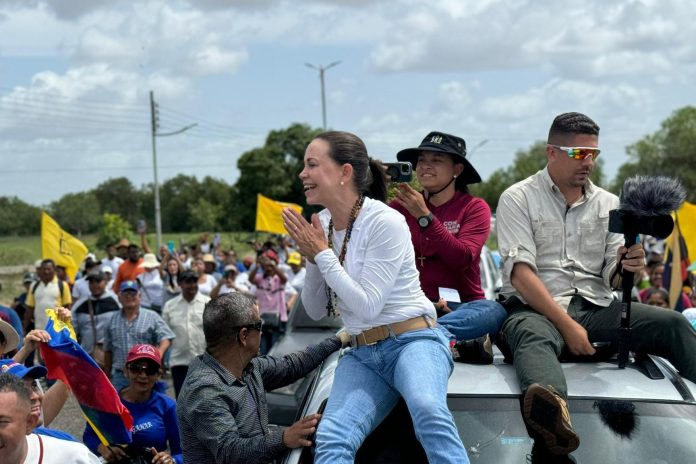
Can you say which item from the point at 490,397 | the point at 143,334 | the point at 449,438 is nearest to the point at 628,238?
the point at 490,397

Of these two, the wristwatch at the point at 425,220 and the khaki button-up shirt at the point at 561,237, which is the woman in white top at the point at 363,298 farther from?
the khaki button-up shirt at the point at 561,237

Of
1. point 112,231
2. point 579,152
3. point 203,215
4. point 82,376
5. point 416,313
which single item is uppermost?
point 579,152

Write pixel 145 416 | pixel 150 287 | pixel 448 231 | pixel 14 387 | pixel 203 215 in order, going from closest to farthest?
pixel 14 387
pixel 448 231
pixel 145 416
pixel 150 287
pixel 203 215

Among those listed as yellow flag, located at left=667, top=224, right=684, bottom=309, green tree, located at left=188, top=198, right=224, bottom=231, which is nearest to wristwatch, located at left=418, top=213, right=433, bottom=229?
yellow flag, located at left=667, top=224, right=684, bottom=309

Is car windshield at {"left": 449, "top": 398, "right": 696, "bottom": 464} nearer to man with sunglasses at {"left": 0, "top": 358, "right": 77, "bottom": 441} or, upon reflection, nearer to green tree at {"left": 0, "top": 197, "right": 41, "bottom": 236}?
man with sunglasses at {"left": 0, "top": 358, "right": 77, "bottom": 441}

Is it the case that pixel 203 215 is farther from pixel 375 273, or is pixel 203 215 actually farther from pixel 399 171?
pixel 375 273

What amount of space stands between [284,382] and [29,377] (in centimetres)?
114

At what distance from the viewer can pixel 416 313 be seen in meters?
4.02

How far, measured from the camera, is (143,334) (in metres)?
10.2

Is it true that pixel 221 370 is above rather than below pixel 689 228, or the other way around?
above

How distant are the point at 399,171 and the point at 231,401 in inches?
49.9

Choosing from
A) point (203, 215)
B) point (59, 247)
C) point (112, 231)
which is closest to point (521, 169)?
point (203, 215)

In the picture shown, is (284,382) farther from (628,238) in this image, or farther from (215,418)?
(628,238)

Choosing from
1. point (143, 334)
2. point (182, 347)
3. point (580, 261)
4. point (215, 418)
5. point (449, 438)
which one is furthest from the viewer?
point (182, 347)
